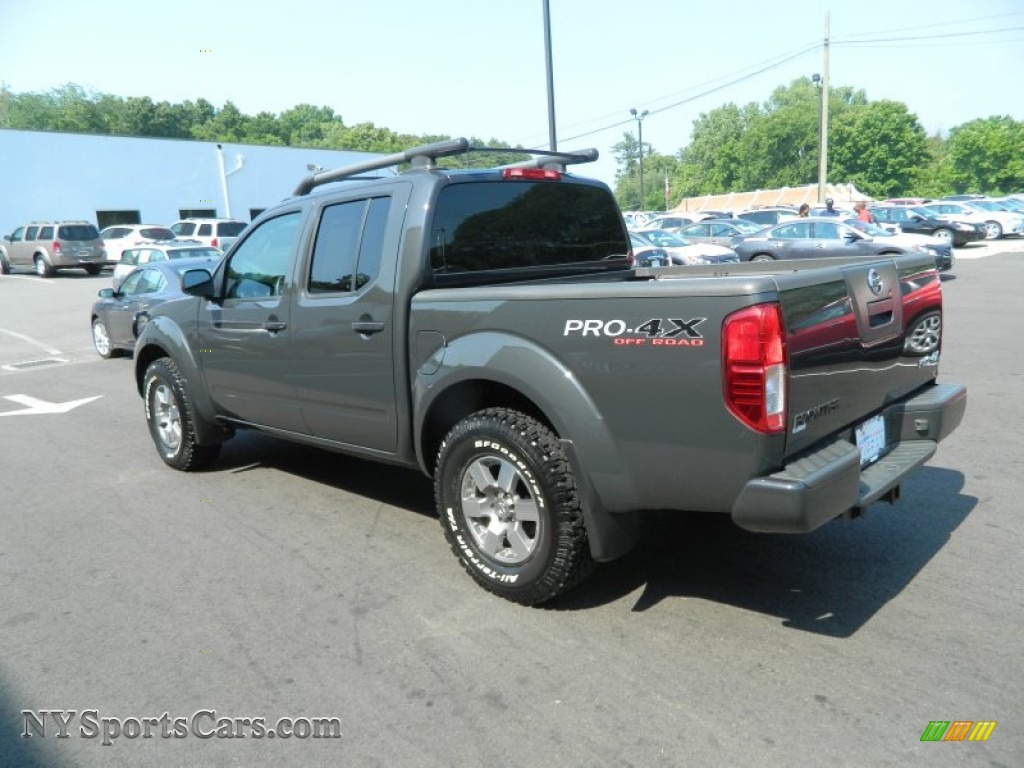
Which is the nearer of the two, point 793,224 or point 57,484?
point 57,484

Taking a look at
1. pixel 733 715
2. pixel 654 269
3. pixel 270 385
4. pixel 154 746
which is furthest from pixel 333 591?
pixel 654 269

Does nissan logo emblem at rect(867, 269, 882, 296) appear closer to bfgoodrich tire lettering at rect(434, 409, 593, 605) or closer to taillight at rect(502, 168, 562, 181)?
bfgoodrich tire lettering at rect(434, 409, 593, 605)

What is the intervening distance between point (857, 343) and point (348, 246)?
102 inches

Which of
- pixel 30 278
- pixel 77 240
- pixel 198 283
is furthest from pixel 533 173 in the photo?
pixel 30 278

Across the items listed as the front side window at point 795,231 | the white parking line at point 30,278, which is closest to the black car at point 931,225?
the front side window at point 795,231

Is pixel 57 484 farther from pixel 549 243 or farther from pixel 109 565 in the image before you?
pixel 549 243

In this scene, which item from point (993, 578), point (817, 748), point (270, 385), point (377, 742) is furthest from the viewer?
point (270, 385)

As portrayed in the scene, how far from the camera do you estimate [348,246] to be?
4289 millimetres

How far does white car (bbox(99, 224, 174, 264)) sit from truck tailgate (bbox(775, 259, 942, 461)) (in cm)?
2858

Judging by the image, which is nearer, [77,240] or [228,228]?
[228,228]

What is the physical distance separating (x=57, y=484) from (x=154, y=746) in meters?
3.81

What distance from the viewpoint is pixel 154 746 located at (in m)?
2.74

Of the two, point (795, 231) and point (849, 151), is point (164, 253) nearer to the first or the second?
point (795, 231)

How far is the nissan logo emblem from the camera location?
338 cm
